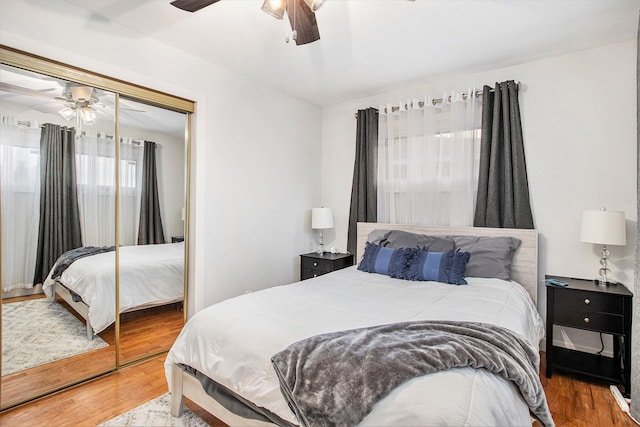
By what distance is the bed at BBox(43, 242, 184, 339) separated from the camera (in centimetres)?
232

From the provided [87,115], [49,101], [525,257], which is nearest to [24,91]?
[49,101]

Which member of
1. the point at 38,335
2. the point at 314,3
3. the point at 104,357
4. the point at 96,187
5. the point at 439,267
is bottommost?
the point at 104,357

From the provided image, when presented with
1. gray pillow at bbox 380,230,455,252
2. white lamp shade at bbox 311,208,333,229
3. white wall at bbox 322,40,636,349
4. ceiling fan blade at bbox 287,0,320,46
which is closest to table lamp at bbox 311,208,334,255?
white lamp shade at bbox 311,208,333,229

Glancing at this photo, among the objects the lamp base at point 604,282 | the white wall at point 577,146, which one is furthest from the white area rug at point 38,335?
the lamp base at point 604,282

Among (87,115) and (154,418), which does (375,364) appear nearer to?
(154,418)

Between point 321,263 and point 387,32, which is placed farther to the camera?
point 321,263

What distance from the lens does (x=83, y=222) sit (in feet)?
7.64

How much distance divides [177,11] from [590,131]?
10.8 ft

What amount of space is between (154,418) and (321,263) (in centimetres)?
210

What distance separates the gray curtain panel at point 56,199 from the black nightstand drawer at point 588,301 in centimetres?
352

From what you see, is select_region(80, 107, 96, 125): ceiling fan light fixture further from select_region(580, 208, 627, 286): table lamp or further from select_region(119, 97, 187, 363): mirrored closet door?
select_region(580, 208, 627, 286): table lamp

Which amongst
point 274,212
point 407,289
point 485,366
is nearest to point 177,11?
point 274,212

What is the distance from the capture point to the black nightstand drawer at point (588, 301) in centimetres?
232

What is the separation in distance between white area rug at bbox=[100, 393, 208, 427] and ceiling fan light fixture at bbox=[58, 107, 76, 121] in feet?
6.31
